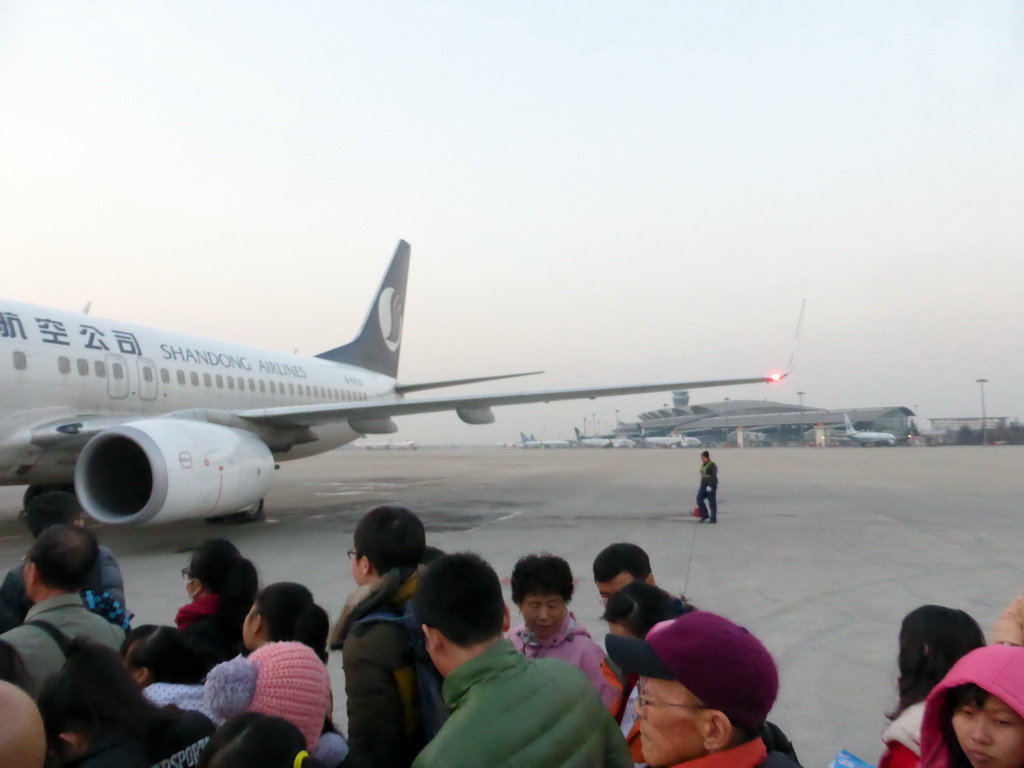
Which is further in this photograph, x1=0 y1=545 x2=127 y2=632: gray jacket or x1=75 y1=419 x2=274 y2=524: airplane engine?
x1=75 y1=419 x2=274 y2=524: airplane engine

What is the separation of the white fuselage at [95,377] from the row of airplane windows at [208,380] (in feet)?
0.05

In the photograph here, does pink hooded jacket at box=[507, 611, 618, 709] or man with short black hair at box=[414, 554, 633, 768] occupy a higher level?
man with short black hair at box=[414, 554, 633, 768]

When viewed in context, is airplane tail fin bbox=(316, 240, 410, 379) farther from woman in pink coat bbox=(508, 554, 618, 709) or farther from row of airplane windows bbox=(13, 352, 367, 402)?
woman in pink coat bbox=(508, 554, 618, 709)

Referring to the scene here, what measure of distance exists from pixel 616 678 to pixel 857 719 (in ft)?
5.75

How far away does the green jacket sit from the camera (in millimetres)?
1436

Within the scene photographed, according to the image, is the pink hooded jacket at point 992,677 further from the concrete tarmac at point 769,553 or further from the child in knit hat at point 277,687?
the concrete tarmac at point 769,553

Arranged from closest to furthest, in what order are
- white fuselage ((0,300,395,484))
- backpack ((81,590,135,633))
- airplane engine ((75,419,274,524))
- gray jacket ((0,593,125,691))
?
1. gray jacket ((0,593,125,691))
2. backpack ((81,590,135,633))
3. airplane engine ((75,419,274,524))
4. white fuselage ((0,300,395,484))

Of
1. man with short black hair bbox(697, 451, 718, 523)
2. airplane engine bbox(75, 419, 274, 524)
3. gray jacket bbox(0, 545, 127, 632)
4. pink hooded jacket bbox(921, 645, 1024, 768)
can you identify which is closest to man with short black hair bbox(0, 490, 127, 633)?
gray jacket bbox(0, 545, 127, 632)

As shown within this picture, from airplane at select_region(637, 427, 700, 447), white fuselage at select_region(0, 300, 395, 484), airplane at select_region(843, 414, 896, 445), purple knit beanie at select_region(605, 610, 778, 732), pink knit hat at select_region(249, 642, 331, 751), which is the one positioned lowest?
airplane at select_region(637, 427, 700, 447)

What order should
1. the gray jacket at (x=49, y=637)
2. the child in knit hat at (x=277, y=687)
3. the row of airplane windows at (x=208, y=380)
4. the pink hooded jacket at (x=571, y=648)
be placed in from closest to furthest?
1. the child in knit hat at (x=277, y=687)
2. the gray jacket at (x=49, y=637)
3. the pink hooded jacket at (x=571, y=648)
4. the row of airplane windows at (x=208, y=380)

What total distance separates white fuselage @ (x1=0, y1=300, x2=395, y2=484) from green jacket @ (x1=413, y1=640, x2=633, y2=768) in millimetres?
8935

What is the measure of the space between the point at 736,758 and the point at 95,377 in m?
10.1

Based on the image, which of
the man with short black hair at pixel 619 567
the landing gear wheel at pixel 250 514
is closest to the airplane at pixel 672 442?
the landing gear wheel at pixel 250 514

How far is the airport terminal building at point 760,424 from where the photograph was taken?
93.8 metres
